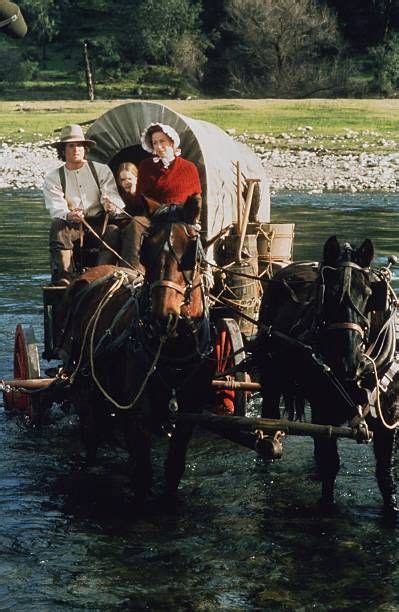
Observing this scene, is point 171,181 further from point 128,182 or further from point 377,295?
point 377,295

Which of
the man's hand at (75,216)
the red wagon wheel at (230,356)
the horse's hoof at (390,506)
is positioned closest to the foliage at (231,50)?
the man's hand at (75,216)

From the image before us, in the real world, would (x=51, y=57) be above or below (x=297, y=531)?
above

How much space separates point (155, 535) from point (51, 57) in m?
80.6

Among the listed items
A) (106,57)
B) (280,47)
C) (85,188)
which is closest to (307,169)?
(85,188)

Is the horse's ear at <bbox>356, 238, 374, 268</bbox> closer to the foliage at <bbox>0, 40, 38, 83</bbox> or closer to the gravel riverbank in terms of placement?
the gravel riverbank

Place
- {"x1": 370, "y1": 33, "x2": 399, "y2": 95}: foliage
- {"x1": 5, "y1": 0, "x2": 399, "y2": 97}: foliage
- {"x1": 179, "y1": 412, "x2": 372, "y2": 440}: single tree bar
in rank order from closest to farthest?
{"x1": 179, "y1": 412, "x2": 372, "y2": 440}: single tree bar < {"x1": 370, "y1": 33, "x2": 399, "y2": 95}: foliage < {"x1": 5, "y1": 0, "x2": 399, "y2": 97}: foliage

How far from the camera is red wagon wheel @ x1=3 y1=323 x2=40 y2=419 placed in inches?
419

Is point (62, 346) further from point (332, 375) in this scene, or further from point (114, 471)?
point (332, 375)

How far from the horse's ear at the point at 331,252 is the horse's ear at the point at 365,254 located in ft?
0.46

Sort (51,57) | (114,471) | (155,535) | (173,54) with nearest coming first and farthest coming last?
(155,535), (114,471), (173,54), (51,57)

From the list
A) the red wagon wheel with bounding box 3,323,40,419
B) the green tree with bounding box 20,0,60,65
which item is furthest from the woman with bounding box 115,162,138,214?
the green tree with bounding box 20,0,60,65

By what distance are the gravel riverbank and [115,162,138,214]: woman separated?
88.5ft

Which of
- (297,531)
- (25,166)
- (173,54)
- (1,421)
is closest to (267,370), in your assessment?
(297,531)

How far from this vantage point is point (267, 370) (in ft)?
30.8
